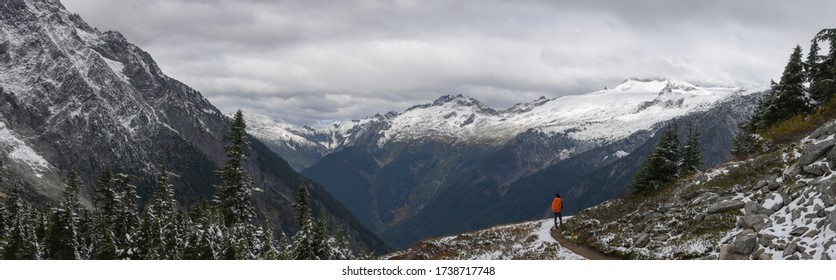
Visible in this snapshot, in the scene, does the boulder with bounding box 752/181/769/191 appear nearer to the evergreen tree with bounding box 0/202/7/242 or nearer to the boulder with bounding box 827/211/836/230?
the boulder with bounding box 827/211/836/230

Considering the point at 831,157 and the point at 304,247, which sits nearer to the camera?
the point at 831,157

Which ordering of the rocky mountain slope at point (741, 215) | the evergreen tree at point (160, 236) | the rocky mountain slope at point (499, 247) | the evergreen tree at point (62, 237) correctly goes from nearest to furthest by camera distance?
the rocky mountain slope at point (741, 215) < the rocky mountain slope at point (499, 247) < the evergreen tree at point (160, 236) < the evergreen tree at point (62, 237)

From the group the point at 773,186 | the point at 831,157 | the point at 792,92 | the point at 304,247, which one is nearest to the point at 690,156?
the point at 792,92

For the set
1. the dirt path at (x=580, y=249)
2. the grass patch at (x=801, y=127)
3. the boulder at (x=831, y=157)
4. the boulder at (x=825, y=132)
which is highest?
the grass patch at (x=801, y=127)

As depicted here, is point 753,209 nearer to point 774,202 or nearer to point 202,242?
point 774,202

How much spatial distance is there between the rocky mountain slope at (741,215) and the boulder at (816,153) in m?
0.03

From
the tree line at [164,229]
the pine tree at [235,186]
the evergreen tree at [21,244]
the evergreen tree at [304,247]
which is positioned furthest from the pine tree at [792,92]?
the evergreen tree at [21,244]

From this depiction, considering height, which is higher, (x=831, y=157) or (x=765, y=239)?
(x=831, y=157)

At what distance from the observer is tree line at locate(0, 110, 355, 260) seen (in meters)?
36.1

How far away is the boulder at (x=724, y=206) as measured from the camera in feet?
89.2

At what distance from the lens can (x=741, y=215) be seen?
25.2 metres

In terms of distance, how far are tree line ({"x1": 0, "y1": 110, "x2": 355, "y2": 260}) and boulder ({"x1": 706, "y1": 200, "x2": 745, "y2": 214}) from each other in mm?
20960

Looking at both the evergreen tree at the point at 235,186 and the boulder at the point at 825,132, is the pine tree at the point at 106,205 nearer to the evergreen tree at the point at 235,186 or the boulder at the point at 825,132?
the evergreen tree at the point at 235,186

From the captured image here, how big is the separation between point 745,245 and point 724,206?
313 inches
